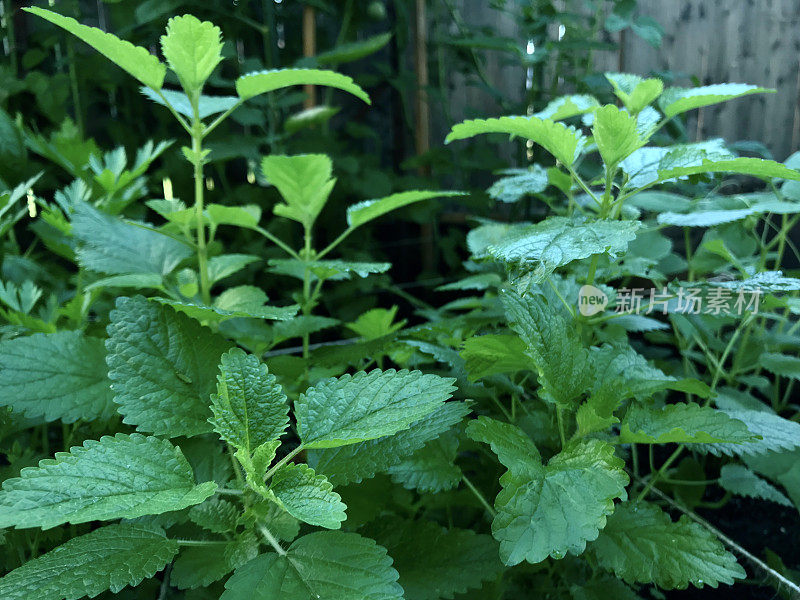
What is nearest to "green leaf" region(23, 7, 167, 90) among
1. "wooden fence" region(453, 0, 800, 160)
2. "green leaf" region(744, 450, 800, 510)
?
"green leaf" region(744, 450, 800, 510)

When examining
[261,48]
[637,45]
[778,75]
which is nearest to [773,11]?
[778,75]

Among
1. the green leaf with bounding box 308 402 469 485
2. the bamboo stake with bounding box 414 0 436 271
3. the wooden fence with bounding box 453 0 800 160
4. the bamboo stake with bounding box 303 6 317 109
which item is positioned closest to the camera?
the green leaf with bounding box 308 402 469 485

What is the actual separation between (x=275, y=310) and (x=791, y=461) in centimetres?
64

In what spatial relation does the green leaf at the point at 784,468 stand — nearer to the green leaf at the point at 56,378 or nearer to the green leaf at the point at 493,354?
the green leaf at the point at 493,354

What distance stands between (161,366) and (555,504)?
348 millimetres

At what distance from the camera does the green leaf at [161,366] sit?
1.66 feet

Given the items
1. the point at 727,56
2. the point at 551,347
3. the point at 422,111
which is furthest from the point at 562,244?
the point at 727,56

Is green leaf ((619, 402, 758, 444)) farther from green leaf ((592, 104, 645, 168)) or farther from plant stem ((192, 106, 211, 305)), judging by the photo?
plant stem ((192, 106, 211, 305))

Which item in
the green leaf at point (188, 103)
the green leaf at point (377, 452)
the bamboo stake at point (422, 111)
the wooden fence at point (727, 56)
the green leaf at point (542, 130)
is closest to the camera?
the green leaf at point (377, 452)

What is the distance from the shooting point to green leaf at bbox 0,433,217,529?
0.39 metres

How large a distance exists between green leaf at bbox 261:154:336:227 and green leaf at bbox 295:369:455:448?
300 mm

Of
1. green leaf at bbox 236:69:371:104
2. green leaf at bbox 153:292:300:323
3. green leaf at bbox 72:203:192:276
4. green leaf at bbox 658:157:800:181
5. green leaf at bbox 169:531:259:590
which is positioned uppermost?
green leaf at bbox 236:69:371:104

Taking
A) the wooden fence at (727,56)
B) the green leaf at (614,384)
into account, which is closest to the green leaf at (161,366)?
the green leaf at (614,384)

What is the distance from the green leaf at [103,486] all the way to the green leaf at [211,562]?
62 millimetres
